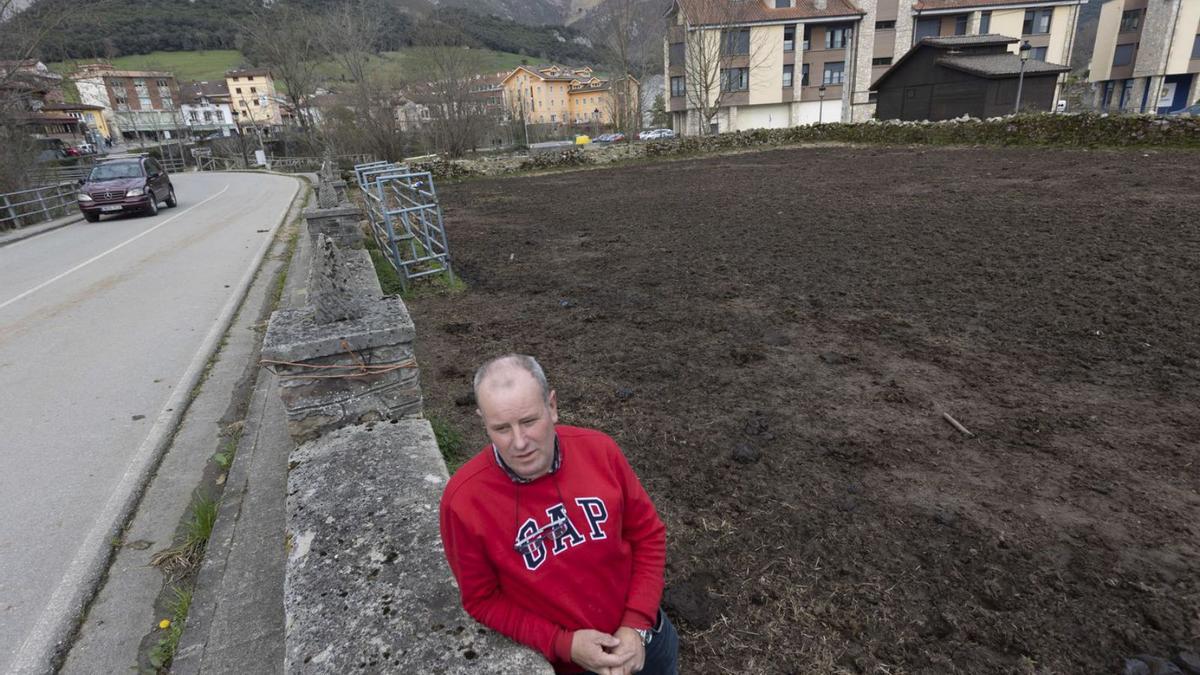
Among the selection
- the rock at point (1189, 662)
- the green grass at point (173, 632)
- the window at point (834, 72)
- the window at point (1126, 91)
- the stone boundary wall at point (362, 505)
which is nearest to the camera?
the stone boundary wall at point (362, 505)

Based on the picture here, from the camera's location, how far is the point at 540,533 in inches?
64.9

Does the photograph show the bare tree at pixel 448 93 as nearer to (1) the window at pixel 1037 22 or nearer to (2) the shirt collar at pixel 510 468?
(2) the shirt collar at pixel 510 468

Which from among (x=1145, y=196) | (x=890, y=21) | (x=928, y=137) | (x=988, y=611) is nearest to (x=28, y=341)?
(x=988, y=611)

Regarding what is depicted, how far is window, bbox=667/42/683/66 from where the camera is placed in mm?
46319

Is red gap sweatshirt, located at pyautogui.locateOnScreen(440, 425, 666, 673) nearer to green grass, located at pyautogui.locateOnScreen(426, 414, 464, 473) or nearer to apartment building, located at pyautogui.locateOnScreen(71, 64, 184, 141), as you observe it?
green grass, located at pyautogui.locateOnScreen(426, 414, 464, 473)

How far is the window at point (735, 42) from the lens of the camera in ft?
130

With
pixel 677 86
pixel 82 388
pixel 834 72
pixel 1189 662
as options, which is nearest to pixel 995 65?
pixel 834 72

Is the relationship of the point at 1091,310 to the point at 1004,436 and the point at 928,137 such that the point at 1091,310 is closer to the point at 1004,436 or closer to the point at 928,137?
the point at 1004,436

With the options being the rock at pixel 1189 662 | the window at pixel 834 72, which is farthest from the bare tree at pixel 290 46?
the rock at pixel 1189 662

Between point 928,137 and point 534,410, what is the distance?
2691 cm

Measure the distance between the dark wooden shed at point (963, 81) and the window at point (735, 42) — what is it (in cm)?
1070

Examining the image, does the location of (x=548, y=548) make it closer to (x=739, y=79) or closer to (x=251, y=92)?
(x=739, y=79)

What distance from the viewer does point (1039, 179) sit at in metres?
13.0

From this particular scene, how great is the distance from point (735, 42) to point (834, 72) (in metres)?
11.1
